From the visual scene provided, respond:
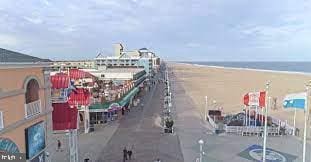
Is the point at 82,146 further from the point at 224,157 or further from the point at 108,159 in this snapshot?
the point at 224,157

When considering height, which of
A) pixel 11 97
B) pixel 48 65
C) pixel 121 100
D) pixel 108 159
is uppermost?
pixel 48 65

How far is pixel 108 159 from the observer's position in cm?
2086

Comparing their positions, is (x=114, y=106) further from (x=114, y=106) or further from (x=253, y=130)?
(x=253, y=130)

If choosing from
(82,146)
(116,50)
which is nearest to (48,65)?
(82,146)

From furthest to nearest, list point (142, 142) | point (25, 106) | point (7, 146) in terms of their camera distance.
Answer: point (142, 142)
point (25, 106)
point (7, 146)

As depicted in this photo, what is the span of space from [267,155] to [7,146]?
15618mm

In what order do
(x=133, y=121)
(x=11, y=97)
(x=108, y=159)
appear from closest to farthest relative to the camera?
(x=11, y=97) < (x=108, y=159) < (x=133, y=121)

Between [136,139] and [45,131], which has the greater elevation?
[45,131]

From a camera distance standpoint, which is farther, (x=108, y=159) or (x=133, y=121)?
(x=133, y=121)

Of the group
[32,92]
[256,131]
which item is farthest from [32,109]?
[256,131]

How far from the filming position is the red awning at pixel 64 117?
15328mm

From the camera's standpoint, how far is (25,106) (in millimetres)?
12688

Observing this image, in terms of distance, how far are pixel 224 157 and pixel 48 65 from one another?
39.8 feet

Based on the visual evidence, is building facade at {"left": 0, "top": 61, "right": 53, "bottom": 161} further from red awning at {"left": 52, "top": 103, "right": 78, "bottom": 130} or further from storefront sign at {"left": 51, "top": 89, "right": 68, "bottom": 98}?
storefront sign at {"left": 51, "top": 89, "right": 68, "bottom": 98}
